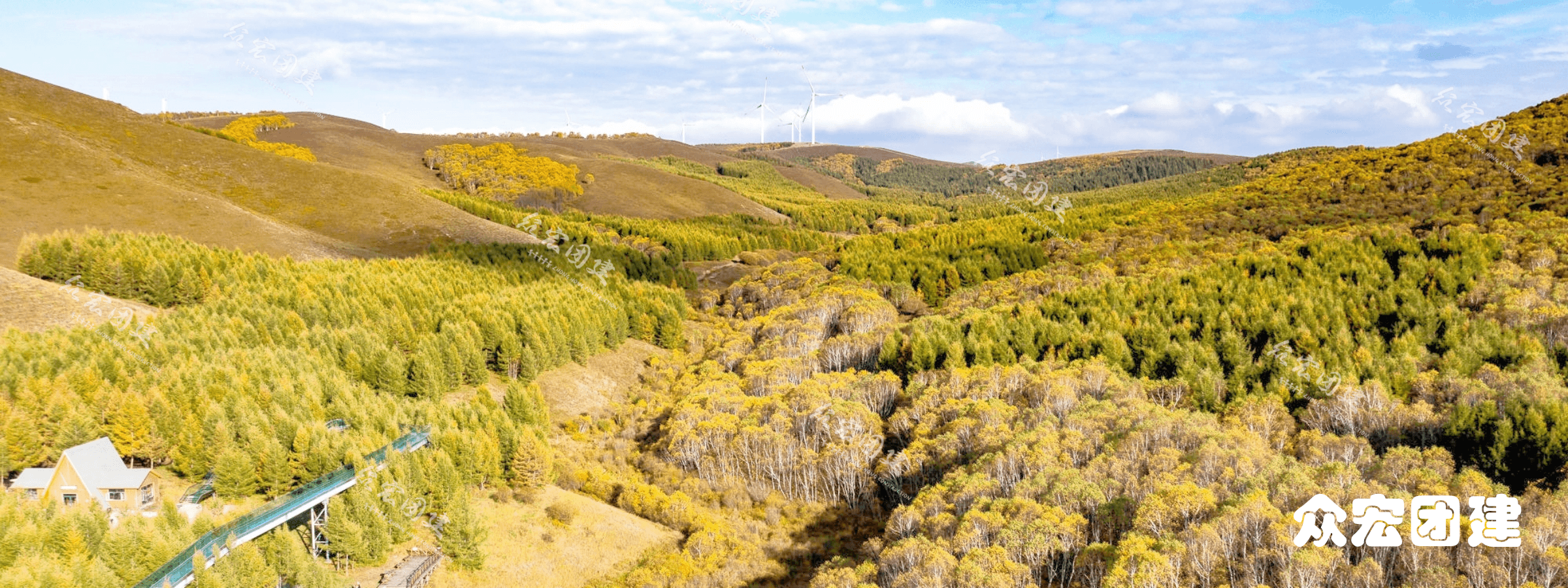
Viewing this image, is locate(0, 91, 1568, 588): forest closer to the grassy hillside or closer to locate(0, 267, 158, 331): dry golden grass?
locate(0, 267, 158, 331): dry golden grass

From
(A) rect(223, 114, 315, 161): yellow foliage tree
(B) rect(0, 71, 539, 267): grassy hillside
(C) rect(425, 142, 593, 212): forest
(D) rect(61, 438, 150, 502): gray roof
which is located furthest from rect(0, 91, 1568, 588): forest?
(A) rect(223, 114, 315, 161): yellow foliage tree

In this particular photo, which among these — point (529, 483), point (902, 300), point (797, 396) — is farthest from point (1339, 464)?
point (902, 300)

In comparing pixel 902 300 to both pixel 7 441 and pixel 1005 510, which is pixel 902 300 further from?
pixel 7 441

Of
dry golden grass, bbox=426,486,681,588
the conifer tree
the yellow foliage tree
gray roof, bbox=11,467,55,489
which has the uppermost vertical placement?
the yellow foliage tree

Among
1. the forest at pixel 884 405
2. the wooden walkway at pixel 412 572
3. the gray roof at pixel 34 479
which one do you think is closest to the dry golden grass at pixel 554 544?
the wooden walkway at pixel 412 572

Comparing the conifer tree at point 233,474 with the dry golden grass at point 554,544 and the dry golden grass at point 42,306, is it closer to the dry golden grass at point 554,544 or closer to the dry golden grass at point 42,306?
the dry golden grass at point 554,544

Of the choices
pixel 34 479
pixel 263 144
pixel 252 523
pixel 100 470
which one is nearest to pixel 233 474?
pixel 100 470

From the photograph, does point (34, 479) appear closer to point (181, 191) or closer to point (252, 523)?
point (252, 523)
